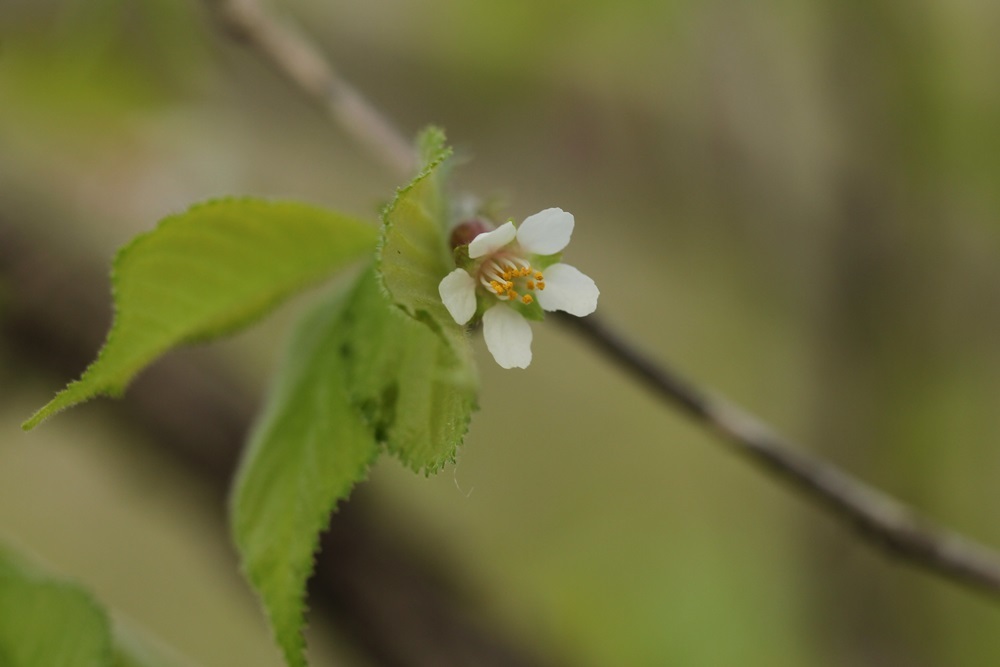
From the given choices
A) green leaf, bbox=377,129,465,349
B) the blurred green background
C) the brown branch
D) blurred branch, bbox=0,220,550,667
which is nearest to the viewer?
green leaf, bbox=377,129,465,349

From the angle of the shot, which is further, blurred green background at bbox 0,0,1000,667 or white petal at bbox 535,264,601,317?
blurred green background at bbox 0,0,1000,667

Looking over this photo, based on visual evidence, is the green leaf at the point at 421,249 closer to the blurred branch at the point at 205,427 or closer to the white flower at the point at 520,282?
the white flower at the point at 520,282

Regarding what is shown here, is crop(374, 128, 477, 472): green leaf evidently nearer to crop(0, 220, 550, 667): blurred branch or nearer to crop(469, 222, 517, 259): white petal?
crop(469, 222, 517, 259): white petal

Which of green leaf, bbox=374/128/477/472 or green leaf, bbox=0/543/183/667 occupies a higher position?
green leaf, bbox=374/128/477/472

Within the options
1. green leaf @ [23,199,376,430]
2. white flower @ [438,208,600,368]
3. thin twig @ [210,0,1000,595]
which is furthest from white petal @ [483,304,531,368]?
thin twig @ [210,0,1000,595]

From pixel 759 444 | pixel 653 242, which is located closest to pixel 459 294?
pixel 759 444

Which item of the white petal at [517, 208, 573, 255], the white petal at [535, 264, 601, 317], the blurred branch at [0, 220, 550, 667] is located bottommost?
the white petal at [535, 264, 601, 317]

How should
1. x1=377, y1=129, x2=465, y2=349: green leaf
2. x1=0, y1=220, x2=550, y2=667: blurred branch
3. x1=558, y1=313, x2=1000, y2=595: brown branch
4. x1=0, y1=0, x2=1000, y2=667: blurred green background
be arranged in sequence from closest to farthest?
x1=377, y1=129, x2=465, y2=349: green leaf < x1=558, y1=313, x2=1000, y2=595: brown branch < x1=0, y1=220, x2=550, y2=667: blurred branch < x1=0, y1=0, x2=1000, y2=667: blurred green background
